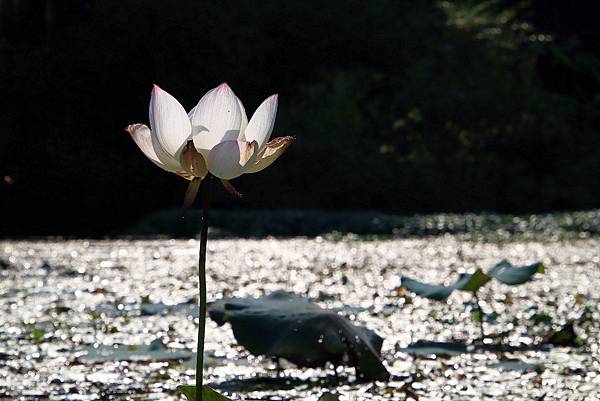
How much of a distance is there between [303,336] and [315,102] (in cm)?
1517

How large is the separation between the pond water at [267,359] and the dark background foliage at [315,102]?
6.72 meters

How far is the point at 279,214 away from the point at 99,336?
10188 mm

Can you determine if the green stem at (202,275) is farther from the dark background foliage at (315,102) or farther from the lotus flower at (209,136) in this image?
the dark background foliage at (315,102)

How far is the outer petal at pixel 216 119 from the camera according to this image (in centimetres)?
125

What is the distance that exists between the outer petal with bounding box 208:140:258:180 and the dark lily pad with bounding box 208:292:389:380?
116 centimetres

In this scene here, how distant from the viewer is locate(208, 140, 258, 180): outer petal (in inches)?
47.8

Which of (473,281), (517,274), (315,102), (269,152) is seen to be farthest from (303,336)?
(315,102)

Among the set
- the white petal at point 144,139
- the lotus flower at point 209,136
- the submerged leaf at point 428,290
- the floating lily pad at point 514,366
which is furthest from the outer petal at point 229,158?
the submerged leaf at point 428,290

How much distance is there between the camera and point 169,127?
4.04 feet

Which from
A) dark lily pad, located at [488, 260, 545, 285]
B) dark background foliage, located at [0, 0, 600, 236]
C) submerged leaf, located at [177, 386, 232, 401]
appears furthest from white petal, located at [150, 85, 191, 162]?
dark background foliage, located at [0, 0, 600, 236]

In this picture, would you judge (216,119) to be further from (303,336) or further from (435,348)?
(435,348)

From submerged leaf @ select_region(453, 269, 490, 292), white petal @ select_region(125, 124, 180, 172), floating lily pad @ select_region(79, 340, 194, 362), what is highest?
white petal @ select_region(125, 124, 180, 172)

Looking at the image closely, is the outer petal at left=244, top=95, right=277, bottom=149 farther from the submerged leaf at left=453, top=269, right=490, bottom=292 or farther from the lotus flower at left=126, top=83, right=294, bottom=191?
the submerged leaf at left=453, top=269, right=490, bottom=292

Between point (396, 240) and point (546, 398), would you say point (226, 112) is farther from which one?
point (396, 240)
